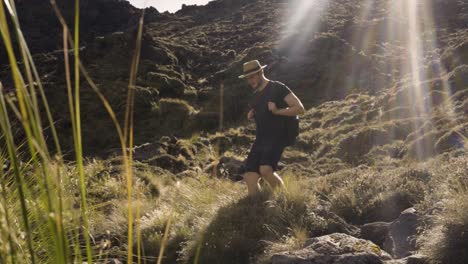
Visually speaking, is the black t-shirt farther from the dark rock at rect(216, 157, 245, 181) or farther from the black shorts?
the dark rock at rect(216, 157, 245, 181)

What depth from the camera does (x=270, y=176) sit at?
5676mm

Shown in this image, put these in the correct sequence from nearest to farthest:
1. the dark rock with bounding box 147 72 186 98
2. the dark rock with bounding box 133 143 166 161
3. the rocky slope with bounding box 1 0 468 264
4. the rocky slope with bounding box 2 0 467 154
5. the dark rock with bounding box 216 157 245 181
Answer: the rocky slope with bounding box 1 0 468 264, the dark rock with bounding box 216 157 245 181, the dark rock with bounding box 133 143 166 161, the rocky slope with bounding box 2 0 467 154, the dark rock with bounding box 147 72 186 98

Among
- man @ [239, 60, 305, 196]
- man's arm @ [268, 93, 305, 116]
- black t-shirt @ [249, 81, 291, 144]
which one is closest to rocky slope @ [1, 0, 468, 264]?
man @ [239, 60, 305, 196]

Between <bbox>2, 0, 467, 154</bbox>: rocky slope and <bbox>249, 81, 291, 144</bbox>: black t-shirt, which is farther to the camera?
<bbox>2, 0, 467, 154</bbox>: rocky slope

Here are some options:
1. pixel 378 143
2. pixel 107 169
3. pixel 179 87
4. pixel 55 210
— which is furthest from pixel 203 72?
pixel 55 210

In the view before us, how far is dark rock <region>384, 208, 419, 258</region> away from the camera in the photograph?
155 inches

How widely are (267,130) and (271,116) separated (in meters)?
0.18

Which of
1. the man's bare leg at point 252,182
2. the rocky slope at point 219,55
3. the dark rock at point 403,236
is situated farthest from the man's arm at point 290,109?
the rocky slope at point 219,55

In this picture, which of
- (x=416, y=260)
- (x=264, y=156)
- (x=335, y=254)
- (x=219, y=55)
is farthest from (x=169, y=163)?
(x=219, y=55)

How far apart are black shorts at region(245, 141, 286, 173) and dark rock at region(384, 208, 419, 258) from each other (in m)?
1.74

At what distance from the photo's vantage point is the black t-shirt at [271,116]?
5711 mm

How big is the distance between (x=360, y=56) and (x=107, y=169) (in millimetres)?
30677

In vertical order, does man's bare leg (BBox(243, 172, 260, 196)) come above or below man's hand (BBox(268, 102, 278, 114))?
below

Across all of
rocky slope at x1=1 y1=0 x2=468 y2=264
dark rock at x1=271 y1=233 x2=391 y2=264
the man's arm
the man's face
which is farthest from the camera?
the man's face
